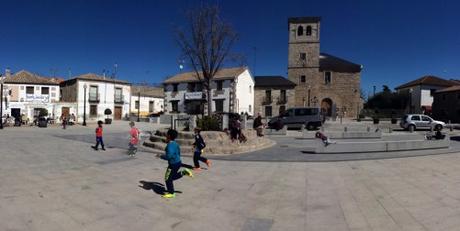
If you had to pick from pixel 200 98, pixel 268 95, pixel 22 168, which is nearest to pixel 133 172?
pixel 22 168

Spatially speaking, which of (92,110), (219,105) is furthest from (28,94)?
(219,105)

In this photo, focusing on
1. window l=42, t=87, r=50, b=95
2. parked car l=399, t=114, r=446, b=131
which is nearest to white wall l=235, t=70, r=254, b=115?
parked car l=399, t=114, r=446, b=131

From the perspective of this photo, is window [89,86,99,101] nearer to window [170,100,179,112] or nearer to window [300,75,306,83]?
window [170,100,179,112]

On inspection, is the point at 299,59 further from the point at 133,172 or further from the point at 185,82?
the point at 133,172

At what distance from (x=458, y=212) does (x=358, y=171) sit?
3713 mm

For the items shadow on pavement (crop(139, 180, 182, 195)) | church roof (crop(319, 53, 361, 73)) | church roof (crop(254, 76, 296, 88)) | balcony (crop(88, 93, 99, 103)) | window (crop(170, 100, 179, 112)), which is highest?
church roof (crop(319, 53, 361, 73))

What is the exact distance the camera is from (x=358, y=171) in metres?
9.52

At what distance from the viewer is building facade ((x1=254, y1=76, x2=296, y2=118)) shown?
46744mm

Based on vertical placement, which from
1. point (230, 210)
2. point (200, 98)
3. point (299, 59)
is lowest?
point (230, 210)

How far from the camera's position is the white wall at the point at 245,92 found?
43000 millimetres

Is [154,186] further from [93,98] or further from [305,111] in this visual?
[93,98]

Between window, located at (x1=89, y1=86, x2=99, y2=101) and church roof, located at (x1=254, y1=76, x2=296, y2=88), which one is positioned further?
church roof, located at (x1=254, y1=76, x2=296, y2=88)

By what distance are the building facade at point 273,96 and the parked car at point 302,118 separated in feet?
63.3

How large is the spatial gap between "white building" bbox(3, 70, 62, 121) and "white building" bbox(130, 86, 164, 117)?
1094 centimetres
